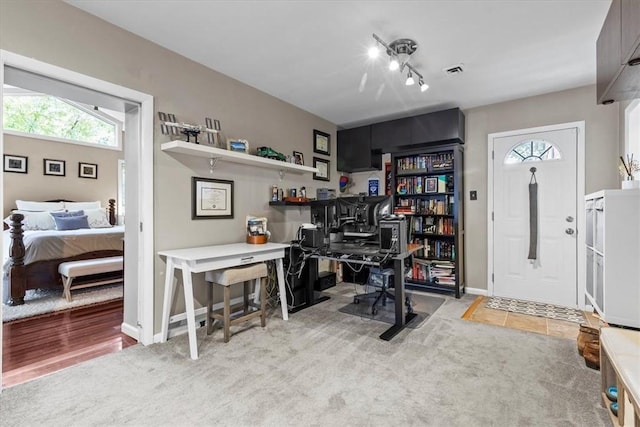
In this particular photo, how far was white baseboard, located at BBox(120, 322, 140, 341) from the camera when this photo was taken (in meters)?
2.62

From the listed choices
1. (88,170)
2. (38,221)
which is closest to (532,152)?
(38,221)

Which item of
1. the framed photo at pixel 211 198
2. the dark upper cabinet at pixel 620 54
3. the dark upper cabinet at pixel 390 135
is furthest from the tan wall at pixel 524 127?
the framed photo at pixel 211 198

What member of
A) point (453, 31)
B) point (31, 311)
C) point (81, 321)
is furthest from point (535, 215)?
point (31, 311)

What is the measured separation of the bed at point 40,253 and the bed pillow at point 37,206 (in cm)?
88

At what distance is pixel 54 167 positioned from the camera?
5578mm

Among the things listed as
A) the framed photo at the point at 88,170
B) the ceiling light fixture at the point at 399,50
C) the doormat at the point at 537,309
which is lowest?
the doormat at the point at 537,309

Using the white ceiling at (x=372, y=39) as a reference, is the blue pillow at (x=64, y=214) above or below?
below

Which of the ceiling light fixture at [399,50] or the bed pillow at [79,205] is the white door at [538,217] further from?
the bed pillow at [79,205]

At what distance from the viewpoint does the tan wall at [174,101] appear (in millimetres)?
1989

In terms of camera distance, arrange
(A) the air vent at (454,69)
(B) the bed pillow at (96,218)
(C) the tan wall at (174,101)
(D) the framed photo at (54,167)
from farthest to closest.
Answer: (D) the framed photo at (54,167) < (B) the bed pillow at (96,218) < (A) the air vent at (454,69) < (C) the tan wall at (174,101)

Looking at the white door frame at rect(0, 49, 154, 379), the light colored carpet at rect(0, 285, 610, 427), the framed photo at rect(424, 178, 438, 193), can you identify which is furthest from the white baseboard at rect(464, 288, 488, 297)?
the white door frame at rect(0, 49, 154, 379)

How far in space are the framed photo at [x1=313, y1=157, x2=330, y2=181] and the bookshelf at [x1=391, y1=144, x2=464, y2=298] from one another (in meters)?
0.99

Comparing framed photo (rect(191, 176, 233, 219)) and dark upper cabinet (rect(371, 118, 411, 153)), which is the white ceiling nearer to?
dark upper cabinet (rect(371, 118, 411, 153))

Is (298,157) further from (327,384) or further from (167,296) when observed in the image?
(327,384)
